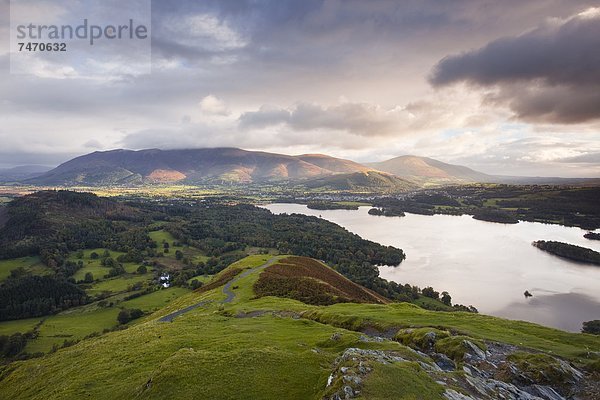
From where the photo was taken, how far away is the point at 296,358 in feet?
84.9

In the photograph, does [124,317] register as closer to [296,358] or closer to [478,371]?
[296,358]

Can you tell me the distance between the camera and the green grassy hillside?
828 inches

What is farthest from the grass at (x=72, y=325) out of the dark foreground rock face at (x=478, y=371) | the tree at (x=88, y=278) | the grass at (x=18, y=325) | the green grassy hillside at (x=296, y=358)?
the dark foreground rock face at (x=478, y=371)

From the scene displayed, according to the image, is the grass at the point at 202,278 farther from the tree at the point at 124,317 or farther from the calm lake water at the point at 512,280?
the calm lake water at the point at 512,280

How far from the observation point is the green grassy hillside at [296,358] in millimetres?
21031

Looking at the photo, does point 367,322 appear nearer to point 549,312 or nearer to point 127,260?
point 549,312

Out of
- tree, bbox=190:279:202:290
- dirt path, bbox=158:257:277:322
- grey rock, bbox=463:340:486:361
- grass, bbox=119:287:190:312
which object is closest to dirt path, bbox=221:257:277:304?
dirt path, bbox=158:257:277:322

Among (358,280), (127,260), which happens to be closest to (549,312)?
(358,280)

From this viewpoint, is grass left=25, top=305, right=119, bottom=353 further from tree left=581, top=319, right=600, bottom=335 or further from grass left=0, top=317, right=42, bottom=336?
tree left=581, top=319, right=600, bottom=335

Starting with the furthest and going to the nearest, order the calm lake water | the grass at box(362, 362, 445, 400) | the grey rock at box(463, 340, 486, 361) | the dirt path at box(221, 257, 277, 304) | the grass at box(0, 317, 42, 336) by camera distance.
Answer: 1. the calm lake water
2. the grass at box(0, 317, 42, 336)
3. the dirt path at box(221, 257, 277, 304)
4. the grey rock at box(463, 340, 486, 361)
5. the grass at box(362, 362, 445, 400)

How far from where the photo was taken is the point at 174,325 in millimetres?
49469

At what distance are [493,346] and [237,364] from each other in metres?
25.0

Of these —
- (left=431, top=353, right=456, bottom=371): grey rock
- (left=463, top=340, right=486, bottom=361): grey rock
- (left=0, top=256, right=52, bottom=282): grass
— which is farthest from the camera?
(left=0, top=256, right=52, bottom=282): grass

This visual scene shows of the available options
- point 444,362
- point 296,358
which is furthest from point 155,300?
point 444,362
